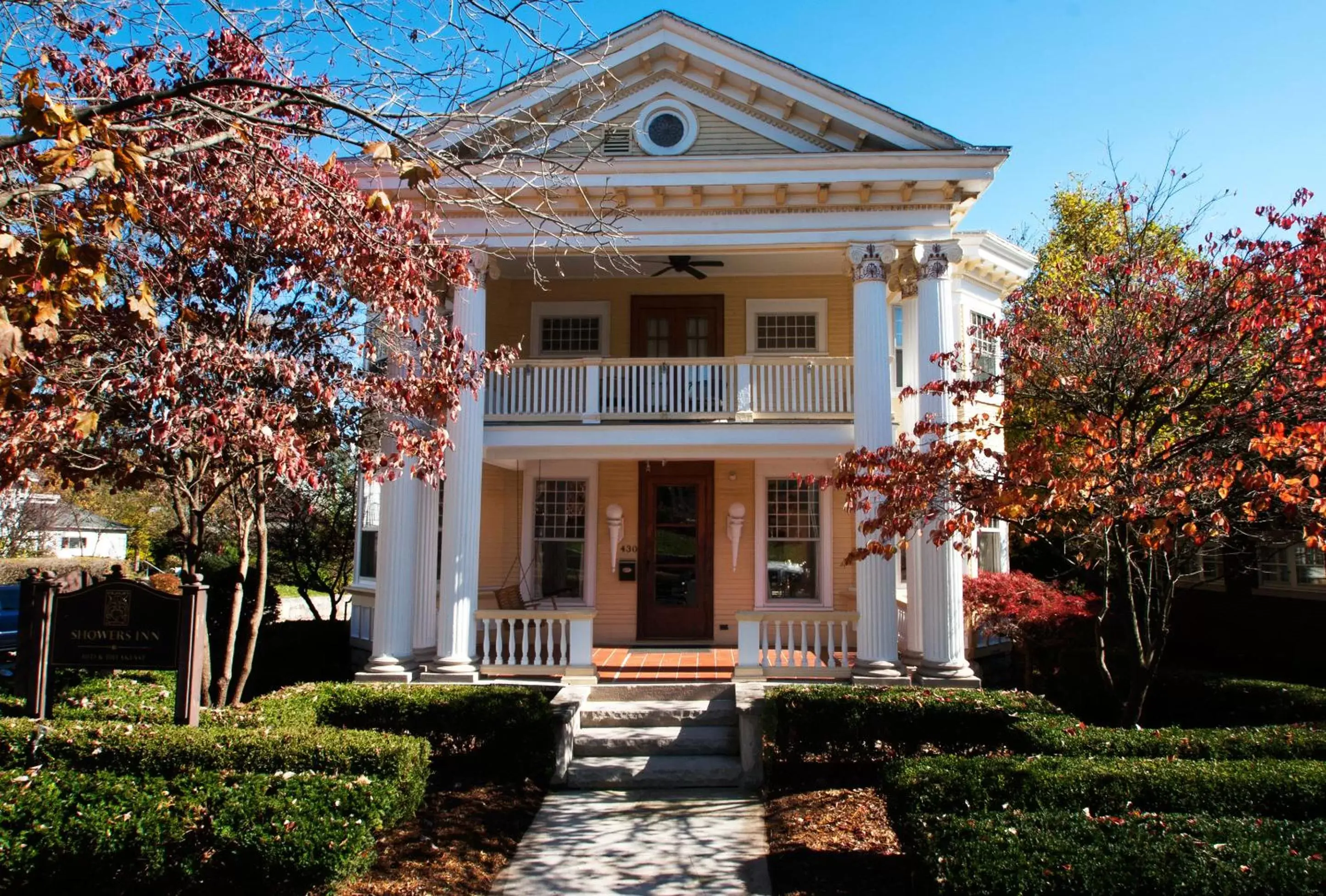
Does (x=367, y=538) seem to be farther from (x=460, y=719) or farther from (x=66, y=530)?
(x=66, y=530)

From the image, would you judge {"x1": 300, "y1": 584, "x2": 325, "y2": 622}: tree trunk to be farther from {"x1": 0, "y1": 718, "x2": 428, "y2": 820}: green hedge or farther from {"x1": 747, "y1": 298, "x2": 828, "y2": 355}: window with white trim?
{"x1": 0, "y1": 718, "x2": 428, "y2": 820}: green hedge

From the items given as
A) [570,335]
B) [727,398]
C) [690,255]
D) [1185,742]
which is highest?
[690,255]

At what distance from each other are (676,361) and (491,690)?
5.04 metres

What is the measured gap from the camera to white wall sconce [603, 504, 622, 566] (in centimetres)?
1375

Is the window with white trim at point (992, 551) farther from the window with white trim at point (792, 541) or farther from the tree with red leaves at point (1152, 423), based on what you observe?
the tree with red leaves at point (1152, 423)

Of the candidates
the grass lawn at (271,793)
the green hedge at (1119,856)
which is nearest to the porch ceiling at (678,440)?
→ the grass lawn at (271,793)

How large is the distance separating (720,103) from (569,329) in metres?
4.41

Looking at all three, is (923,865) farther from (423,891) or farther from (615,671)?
(615,671)

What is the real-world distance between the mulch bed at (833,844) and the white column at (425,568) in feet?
16.8

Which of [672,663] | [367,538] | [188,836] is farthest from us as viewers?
[367,538]

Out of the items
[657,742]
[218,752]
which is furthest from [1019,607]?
[218,752]

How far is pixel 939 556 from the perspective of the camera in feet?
→ 35.1

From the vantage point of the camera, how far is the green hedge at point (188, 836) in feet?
17.0

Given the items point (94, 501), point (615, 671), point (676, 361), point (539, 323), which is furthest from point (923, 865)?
point (94, 501)
